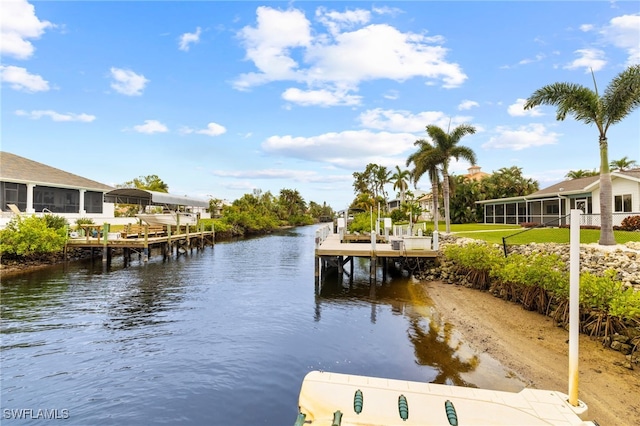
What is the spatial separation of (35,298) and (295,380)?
12.6 meters

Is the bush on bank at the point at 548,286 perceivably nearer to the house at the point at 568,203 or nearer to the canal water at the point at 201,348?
the house at the point at 568,203

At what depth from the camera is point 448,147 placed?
27.8 metres

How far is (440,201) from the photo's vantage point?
4916 centimetres

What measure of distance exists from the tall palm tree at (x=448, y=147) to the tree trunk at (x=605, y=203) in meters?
12.5

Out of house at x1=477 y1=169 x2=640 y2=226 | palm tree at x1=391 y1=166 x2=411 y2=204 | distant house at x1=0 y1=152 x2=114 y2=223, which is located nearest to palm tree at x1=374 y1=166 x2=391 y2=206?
palm tree at x1=391 y1=166 x2=411 y2=204

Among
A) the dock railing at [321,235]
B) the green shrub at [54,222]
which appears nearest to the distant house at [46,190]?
the green shrub at [54,222]

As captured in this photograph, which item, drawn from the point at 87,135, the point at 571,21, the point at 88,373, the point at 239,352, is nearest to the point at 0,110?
the point at 87,135

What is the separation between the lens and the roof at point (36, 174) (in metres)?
26.6

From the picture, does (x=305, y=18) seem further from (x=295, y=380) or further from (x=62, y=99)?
(x=62, y=99)

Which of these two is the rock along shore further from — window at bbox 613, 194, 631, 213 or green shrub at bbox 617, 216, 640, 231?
window at bbox 613, 194, 631, 213

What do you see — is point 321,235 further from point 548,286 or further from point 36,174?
point 36,174

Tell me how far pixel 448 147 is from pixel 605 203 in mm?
14451
